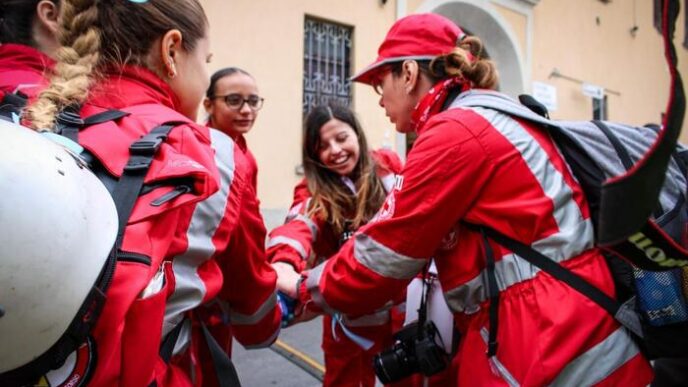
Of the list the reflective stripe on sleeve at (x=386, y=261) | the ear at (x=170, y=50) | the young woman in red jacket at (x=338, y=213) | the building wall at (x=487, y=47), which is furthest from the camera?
the building wall at (x=487, y=47)

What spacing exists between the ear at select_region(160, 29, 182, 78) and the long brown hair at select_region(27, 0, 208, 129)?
0.7 inches

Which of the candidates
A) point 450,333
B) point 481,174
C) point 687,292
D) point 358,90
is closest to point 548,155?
point 481,174

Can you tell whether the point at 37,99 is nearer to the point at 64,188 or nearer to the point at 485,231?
the point at 64,188

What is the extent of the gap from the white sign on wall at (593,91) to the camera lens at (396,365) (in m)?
11.0

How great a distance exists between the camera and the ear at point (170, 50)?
3.61 ft

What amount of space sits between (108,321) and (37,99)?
1.61 ft

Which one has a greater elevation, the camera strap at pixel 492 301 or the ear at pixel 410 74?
the ear at pixel 410 74

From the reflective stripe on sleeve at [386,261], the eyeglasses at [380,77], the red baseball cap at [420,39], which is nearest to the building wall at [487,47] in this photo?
the red baseball cap at [420,39]

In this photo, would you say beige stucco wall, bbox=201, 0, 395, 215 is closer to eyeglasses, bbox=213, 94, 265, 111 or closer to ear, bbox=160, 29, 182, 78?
eyeglasses, bbox=213, 94, 265, 111

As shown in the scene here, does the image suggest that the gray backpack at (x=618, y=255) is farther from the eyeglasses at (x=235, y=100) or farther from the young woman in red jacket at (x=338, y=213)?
the eyeglasses at (x=235, y=100)

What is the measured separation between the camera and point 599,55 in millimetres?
11391

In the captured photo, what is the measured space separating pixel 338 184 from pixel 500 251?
1.48 m

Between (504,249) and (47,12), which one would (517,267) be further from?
(47,12)

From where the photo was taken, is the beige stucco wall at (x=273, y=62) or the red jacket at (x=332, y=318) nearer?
the red jacket at (x=332, y=318)
